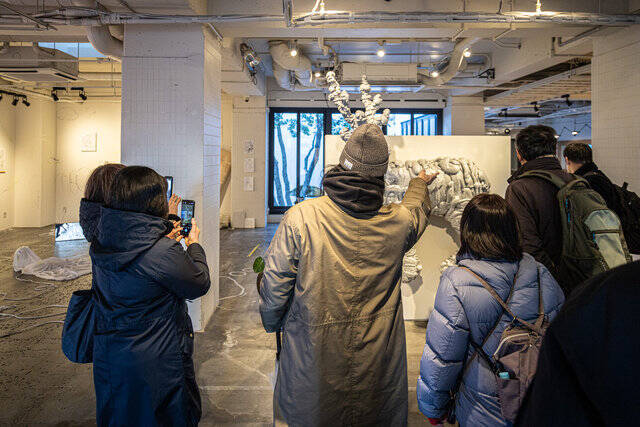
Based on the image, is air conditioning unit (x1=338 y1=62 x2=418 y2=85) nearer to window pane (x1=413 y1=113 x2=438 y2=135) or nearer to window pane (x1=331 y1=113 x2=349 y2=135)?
window pane (x1=331 y1=113 x2=349 y2=135)

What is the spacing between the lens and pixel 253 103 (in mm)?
9789

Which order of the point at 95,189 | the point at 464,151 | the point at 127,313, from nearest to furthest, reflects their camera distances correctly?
1. the point at 127,313
2. the point at 95,189
3. the point at 464,151

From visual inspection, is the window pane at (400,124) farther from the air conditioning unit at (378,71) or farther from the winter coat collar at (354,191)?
the winter coat collar at (354,191)

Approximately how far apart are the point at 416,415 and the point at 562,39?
207 inches

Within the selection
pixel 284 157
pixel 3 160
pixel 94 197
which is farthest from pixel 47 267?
pixel 284 157

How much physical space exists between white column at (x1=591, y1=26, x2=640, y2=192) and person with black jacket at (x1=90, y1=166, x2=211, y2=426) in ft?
13.8

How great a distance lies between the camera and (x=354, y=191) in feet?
4.50

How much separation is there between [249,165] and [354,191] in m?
8.68

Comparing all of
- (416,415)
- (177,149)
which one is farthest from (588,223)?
(177,149)

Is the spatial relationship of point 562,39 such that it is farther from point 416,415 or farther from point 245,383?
point 245,383

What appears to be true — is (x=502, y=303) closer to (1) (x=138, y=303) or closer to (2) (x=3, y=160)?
(1) (x=138, y=303)

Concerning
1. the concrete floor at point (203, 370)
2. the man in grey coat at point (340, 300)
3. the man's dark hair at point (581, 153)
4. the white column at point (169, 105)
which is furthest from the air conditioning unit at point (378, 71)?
the man in grey coat at point (340, 300)

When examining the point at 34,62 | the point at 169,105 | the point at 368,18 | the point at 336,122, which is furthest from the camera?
the point at 336,122

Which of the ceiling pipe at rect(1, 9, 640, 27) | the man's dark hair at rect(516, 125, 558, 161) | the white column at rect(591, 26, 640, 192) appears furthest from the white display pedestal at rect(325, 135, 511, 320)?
the man's dark hair at rect(516, 125, 558, 161)
